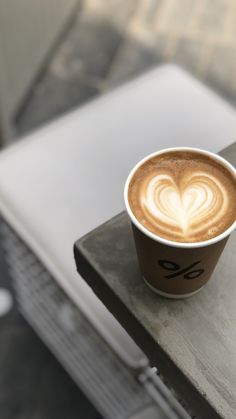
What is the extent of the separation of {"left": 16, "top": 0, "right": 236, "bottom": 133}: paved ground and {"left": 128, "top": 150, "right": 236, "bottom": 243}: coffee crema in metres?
1.60

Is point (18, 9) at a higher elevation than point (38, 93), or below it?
higher

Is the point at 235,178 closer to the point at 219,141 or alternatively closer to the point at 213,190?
the point at 213,190

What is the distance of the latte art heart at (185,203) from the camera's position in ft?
1.83

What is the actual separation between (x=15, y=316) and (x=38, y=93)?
1.01m

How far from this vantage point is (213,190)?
0.58 meters

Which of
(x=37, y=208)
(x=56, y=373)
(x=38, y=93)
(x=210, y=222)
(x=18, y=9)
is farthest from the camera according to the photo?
(x=38, y=93)

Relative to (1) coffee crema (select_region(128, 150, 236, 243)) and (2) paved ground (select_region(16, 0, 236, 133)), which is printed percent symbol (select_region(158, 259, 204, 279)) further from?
(2) paved ground (select_region(16, 0, 236, 133))

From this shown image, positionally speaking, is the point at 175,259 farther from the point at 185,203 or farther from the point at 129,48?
the point at 129,48

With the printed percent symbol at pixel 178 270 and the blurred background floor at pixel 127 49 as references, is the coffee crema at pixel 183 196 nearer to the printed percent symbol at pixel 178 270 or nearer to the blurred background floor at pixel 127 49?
the printed percent symbol at pixel 178 270

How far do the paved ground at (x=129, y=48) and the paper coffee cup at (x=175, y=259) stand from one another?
5.33 ft

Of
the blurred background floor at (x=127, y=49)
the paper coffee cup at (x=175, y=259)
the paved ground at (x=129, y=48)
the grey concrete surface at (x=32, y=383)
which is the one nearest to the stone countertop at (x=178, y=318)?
the paper coffee cup at (x=175, y=259)


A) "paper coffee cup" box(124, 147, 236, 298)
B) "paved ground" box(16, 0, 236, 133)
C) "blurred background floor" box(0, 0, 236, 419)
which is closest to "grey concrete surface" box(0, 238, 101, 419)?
"blurred background floor" box(0, 0, 236, 419)

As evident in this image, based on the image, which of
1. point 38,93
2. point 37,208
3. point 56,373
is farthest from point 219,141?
point 38,93

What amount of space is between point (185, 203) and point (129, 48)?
76.8 inches
